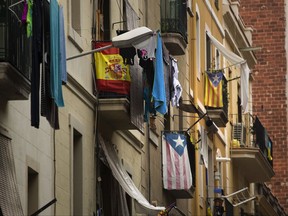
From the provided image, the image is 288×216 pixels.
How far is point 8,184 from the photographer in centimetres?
2459

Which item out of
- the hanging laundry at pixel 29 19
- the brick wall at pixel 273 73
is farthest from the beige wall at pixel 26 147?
the brick wall at pixel 273 73

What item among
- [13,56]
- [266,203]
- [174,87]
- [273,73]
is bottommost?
[266,203]

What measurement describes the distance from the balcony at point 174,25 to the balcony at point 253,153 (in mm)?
12577

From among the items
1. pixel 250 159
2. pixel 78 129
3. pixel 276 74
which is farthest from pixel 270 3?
pixel 78 129

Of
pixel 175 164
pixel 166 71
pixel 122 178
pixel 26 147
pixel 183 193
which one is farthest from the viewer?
pixel 183 193

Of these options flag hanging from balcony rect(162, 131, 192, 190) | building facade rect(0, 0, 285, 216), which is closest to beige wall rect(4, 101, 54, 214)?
building facade rect(0, 0, 285, 216)

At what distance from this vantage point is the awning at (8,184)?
2430 cm

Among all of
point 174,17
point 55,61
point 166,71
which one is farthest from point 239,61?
point 55,61

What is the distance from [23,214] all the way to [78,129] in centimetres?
543

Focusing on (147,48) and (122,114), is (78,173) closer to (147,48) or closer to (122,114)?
(122,114)

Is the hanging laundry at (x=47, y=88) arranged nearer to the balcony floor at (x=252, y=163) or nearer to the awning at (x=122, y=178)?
the awning at (x=122, y=178)

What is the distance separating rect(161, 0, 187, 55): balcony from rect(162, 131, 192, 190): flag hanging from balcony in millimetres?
2104

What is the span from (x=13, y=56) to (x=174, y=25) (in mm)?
16700

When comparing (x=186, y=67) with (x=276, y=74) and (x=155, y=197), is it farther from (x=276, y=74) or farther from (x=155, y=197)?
(x=276, y=74)
